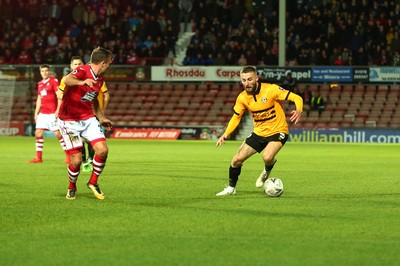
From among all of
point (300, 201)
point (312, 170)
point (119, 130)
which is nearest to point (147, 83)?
point (119, 130)

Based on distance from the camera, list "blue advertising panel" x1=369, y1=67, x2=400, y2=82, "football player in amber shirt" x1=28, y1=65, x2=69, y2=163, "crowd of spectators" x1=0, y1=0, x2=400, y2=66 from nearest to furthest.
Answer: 1. "football player in amber shirt" x1=28, y1=65, x2=69, y2=163
2. "blue advertising panel" x1=369, y1=67, x2=400, y2=82
3. "crowd of spectators" x1=0, y1=0, x2=400, y2=66

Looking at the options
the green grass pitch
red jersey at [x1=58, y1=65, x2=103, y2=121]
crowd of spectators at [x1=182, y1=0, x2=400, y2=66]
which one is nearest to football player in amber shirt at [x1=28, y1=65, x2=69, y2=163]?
the green grass pitch

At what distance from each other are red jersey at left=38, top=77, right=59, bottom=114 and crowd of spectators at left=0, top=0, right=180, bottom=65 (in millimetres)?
18338

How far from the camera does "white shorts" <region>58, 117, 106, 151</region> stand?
12984 millimetres

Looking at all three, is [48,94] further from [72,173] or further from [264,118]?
[72,173]

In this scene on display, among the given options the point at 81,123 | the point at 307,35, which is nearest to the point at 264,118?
the point at 81,123

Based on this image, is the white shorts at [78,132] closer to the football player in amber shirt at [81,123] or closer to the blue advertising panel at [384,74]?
the football player in amber shirt at [81,123]

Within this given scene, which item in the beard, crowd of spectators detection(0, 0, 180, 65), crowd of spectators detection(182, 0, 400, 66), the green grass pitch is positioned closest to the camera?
the green grass pitch

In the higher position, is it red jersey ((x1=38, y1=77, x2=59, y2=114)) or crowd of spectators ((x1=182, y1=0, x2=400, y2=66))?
red jersey ((x1=38, y1=77, x2=59, y2=114))

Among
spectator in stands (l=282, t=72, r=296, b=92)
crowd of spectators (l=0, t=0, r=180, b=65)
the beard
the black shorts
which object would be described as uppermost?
the beard

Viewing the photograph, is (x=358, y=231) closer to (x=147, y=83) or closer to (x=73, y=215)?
(x=73, y=215)

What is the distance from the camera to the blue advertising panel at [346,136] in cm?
3562

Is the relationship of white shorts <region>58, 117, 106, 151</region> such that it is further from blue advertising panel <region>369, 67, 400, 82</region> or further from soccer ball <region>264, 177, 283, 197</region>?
blue advertising panel <region>369, 67, 400, 82</region>

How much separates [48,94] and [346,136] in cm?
1714
